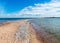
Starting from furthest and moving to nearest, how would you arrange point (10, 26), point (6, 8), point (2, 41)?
point (10, 26), point (6, 8), point (2, 41)

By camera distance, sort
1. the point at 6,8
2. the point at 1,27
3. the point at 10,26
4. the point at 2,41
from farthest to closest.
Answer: the point at 10,26, the point at 1,27, the point at 6,8, the point at 2,41

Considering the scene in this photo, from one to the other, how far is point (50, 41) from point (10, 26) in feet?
3.83

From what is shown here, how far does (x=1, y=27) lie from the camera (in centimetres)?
420

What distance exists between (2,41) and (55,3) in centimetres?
140

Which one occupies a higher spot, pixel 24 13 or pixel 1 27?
pixel 24 13

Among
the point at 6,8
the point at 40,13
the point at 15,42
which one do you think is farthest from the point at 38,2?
the point at 15,42

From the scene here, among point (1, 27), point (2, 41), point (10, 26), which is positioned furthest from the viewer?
point (10, 26)

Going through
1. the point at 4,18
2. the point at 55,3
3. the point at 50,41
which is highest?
the point at 55,3

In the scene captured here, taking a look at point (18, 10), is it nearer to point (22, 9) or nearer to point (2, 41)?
point (22, 9)

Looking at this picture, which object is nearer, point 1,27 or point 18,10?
point 18,10

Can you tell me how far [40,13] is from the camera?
380cm

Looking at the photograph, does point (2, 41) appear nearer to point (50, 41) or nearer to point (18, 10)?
point (18, 10)

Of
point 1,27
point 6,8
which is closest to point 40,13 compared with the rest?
point 6,8

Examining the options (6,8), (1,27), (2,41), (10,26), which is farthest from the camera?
(10,26)
